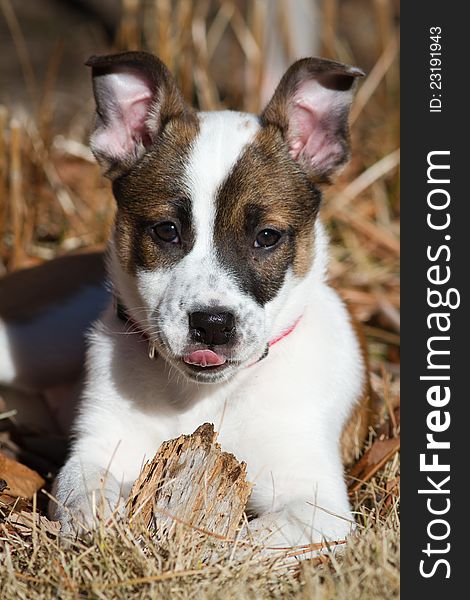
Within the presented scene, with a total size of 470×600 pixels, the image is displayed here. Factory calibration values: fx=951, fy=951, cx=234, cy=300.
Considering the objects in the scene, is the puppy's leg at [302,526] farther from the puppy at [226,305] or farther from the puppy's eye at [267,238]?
the puppy's eye at [267,238]

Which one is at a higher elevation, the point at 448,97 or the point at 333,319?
the point at 448,97

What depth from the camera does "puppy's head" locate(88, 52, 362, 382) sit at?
377 centimetres

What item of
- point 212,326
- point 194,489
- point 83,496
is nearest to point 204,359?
point 212,326

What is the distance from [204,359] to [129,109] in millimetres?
1368

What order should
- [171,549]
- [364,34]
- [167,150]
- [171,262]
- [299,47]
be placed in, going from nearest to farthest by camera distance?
1. [171,549]
2. [171,262]
3. [167,150]
4. [299,47]
5. [364,34]

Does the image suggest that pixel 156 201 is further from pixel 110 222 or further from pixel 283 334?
pixel 110 222

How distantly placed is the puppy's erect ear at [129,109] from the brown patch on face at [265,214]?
0.47m

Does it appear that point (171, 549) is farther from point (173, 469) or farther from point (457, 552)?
point (457, 552)

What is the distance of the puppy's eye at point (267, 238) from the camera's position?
13.2ft

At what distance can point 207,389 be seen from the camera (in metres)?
4.32

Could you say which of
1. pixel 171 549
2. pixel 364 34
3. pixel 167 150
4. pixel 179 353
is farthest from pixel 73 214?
pixel 364 34

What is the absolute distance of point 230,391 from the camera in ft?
14.1

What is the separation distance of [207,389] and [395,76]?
5.56m

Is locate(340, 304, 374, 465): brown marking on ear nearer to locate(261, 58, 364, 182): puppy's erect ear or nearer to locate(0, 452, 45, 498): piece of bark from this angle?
locate(261, 58, 364, 182): puppy's erect ear
